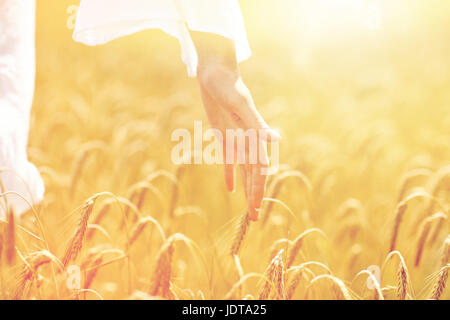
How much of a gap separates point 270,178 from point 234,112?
0.48 m

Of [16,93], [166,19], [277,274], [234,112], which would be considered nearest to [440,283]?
[277,274]

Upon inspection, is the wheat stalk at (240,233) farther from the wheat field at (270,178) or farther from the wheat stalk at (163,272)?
the wheat stalk at (163,272)

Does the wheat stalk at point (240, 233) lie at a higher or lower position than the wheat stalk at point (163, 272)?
higher

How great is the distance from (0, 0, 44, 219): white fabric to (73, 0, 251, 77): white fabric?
0.14m

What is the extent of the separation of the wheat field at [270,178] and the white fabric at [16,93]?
8 centimetres

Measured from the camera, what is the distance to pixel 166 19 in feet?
2.80

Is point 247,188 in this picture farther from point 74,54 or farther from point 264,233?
point 74,54

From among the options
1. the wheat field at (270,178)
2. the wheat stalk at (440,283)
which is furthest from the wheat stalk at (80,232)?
the wheat stalk at (440,283)

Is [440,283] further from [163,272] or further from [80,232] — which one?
[80,232]

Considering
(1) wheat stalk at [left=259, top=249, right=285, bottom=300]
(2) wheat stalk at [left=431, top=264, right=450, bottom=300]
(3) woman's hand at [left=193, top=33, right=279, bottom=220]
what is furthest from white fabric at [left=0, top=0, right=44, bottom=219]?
(2) wheat stalk at [left=431, top=264, right=450, bottom=300]

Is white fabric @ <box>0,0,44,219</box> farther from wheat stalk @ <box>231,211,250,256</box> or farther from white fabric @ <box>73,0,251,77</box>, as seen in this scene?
wheat stalk @ <box>231,211,250,256</box>

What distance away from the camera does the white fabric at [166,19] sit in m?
0.75

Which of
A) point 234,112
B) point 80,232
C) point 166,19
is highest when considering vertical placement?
point 166,19

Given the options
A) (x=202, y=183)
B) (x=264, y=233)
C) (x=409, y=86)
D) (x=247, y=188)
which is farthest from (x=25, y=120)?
(x=409, y=86)
